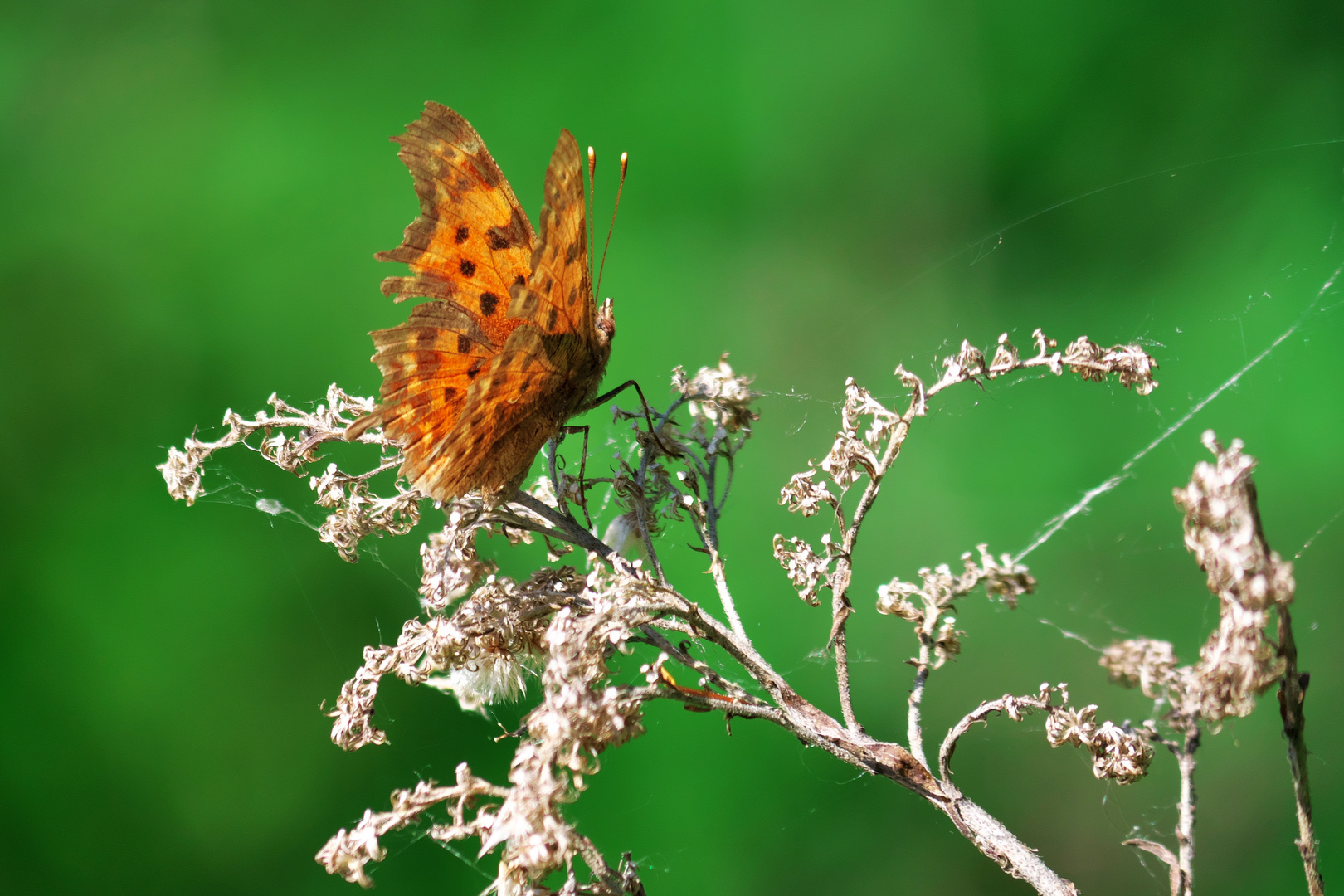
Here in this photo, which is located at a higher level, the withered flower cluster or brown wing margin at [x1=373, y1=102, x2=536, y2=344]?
→ brown wing margin at [x1=373, y1=102, x2=536, y2=344]

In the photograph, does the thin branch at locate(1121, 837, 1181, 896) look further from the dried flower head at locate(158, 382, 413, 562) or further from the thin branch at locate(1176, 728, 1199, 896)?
the dried flower head at locate(158, 382, 413, 562)

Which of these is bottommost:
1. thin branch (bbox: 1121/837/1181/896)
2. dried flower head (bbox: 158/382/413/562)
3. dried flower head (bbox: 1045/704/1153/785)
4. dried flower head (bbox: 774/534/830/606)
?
thin branch (bbox: 1121/837/1181/896)

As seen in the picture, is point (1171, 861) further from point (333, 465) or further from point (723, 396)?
point (333, 465)

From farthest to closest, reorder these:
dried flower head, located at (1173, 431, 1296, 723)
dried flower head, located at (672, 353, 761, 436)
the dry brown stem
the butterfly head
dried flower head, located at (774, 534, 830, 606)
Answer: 1. the butterfly head
2. dried flower head, located at (672, 353, 761, 436)
3. dried flower head, located at (774, 534, 830, 606)
4. the dry brown stem
5. dried flower head, located at (1173, 431, 1296, 723)

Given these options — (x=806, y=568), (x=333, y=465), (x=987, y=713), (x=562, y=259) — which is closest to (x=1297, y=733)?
(x=987, y=713)

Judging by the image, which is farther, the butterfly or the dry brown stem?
Answer: the butterfly

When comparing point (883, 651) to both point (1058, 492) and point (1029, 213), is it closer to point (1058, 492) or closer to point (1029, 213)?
point (1058, 492)

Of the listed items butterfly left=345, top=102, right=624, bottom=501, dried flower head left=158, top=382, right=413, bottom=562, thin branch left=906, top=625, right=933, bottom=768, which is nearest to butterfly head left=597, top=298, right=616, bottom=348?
butterfly left=345, top=102, right=624, bottom=501
